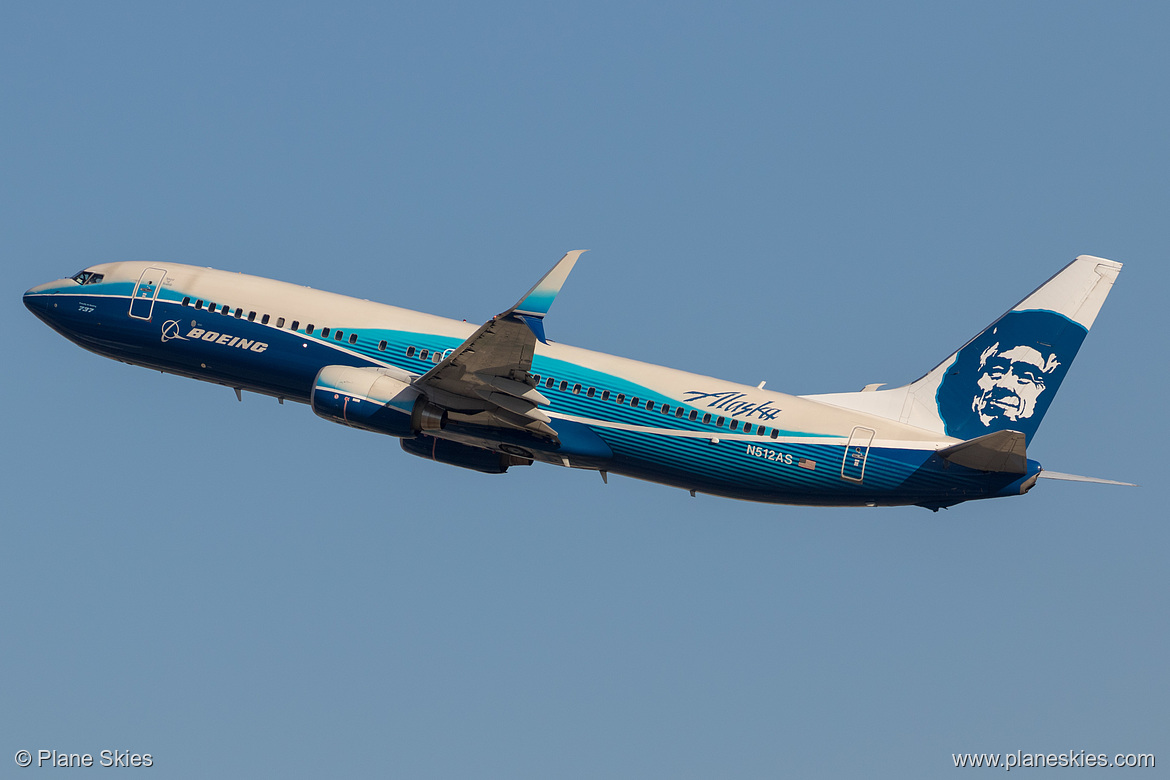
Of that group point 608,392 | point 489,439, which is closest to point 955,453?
point 608,392

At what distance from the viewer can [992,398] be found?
46.2 m

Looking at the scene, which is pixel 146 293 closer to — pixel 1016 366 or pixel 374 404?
pixel 374 404

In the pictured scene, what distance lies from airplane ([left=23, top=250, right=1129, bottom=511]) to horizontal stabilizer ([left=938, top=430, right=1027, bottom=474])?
7 cm

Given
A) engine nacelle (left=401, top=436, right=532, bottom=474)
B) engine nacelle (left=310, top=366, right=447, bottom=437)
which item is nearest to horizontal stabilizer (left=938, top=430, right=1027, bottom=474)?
engine nacelle (left=401, top=436, right=532, bottom=474)

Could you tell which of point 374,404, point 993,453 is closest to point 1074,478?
point 993,453

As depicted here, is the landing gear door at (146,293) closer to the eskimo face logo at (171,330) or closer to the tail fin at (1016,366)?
the eskimo face logo at (171,330)

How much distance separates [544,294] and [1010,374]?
1556 cm

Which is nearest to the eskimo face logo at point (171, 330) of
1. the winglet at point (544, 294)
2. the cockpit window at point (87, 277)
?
the cockpit window at point (87, 277)

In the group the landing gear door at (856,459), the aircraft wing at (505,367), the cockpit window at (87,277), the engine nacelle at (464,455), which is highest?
the cockpit window at (87,277)

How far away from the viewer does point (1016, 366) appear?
46.0 m

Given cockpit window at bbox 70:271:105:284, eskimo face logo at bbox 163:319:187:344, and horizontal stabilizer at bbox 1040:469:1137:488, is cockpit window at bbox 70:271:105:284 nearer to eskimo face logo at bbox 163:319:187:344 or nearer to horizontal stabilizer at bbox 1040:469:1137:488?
eskimo face logo at bbox 163:319:187:344

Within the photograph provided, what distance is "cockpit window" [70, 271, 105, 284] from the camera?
5319 centimetres

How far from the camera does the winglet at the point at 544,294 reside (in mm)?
41812

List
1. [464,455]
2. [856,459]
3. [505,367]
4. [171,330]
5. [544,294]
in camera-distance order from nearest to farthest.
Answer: [544,294], [505,367], [856,459], [464,455], [171,330]
